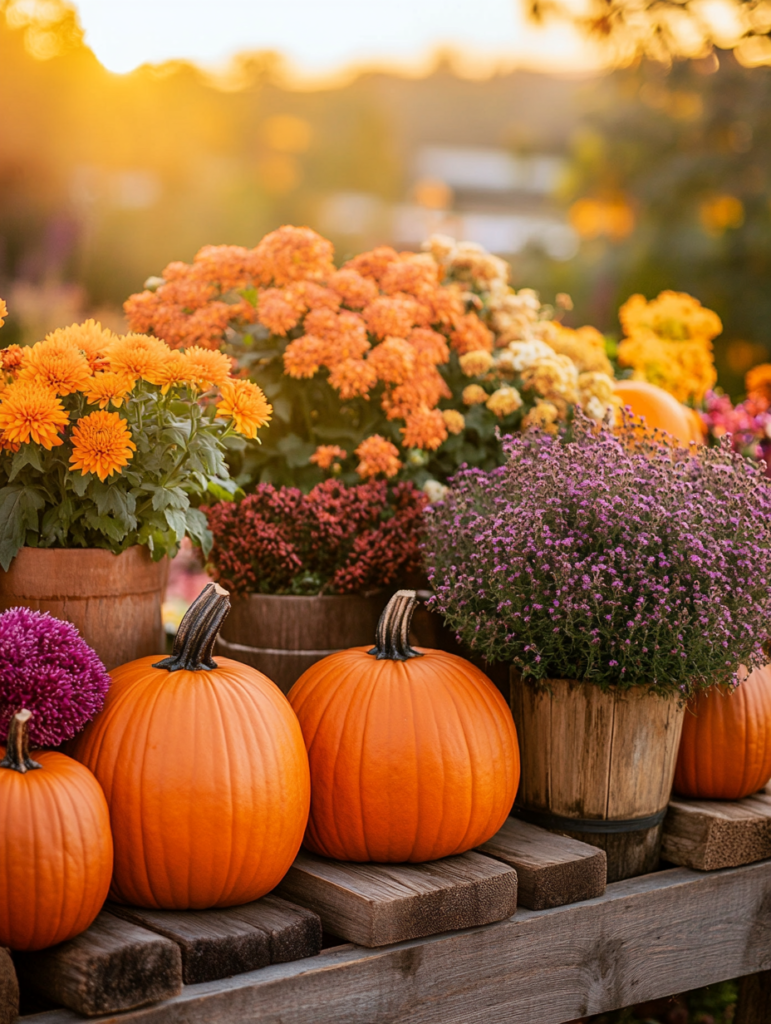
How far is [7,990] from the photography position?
1.29 metres

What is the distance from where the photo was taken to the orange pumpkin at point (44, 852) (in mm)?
1338

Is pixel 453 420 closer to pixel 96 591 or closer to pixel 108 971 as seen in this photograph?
pixel 96 591

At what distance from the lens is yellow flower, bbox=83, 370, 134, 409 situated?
159cm

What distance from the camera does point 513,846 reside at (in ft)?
5.86

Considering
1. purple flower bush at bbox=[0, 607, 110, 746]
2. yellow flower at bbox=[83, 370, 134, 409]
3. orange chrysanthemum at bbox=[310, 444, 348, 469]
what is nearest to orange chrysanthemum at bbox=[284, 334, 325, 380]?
orange chrysanthemum at bbox=[310, 444, 348, 469]

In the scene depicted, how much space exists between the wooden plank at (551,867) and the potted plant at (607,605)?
0.07m

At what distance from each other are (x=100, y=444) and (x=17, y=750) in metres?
0.44

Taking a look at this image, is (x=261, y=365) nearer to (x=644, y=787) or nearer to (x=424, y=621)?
(x=424, y=621)

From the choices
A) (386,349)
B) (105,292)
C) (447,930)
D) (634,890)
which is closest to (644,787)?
(634,890)

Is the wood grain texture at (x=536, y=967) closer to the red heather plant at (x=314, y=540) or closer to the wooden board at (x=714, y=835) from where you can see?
the wooden board at (x=714, y=835)

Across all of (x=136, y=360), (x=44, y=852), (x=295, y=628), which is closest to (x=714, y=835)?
(x=295, y=628)

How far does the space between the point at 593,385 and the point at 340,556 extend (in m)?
0.70

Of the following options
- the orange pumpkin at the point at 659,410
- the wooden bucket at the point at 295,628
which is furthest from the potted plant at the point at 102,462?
the orange pumpkin at the point at 659,410

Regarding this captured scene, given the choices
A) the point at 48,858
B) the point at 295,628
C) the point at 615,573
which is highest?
the point at 615,573
